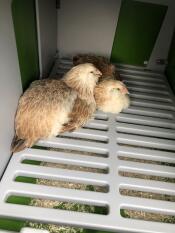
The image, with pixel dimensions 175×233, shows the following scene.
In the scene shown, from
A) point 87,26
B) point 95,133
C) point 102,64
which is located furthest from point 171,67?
point 95,133

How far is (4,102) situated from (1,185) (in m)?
0.27

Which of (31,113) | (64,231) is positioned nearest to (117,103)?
(31,113)

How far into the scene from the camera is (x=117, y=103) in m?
1.30

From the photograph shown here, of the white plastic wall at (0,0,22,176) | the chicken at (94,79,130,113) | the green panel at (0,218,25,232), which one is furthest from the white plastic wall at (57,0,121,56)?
the green panel at (0,218,25,232)

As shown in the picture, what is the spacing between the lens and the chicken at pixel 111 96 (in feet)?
4.27

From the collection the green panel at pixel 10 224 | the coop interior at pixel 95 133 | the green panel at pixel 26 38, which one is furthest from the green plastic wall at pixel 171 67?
the green panel at pixel 10 224

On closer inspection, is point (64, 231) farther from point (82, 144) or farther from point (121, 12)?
point (121, 12)

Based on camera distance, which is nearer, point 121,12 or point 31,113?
point 31,113

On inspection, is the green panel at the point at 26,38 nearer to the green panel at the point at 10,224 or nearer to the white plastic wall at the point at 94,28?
the white plastic wall at the point at 94,28

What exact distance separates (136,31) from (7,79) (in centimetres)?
89

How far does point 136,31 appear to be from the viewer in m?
1.54

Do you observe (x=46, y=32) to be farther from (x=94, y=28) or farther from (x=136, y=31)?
(x=136, y=31)

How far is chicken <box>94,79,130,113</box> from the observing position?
130 centimetres

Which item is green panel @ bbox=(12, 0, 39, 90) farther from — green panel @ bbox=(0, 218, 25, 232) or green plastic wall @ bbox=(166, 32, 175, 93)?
green plastic wall @ bbox=(166, 32, 175, 93)
